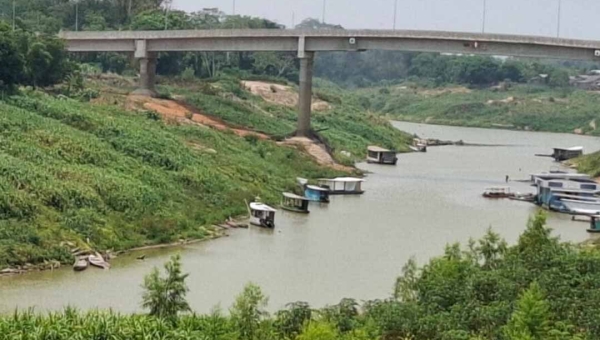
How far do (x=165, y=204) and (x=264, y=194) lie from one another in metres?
6.33

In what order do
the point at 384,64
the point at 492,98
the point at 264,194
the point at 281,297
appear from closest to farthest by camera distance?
1. the point at 281,297
2. the point at 264,194
3. the point at 492,98
4. the point at 384,64

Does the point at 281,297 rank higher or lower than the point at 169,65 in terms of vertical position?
lower

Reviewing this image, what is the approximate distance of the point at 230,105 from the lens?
55.5m

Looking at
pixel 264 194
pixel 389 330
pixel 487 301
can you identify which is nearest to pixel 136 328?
pixel 389 330

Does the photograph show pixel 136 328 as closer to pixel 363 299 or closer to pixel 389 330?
pixel 389 330

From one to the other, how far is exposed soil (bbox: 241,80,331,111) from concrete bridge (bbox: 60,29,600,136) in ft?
41.9

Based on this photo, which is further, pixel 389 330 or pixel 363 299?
pixel 363 299

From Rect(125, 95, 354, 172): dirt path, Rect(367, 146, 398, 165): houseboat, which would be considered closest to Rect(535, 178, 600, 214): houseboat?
Rect(125, 95, 354, 172): dirt path

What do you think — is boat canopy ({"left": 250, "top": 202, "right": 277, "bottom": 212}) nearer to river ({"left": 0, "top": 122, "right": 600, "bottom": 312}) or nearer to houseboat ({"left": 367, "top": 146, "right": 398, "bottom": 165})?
river ({"left": 0, "top": 122, "right": 600, "bottom": 312})

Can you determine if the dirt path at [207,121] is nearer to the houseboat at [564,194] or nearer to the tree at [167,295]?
the houseboat at [564,194]

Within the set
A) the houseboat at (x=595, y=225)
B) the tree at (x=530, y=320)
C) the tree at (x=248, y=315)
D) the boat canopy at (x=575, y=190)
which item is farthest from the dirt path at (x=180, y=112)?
the tree at (x=530, y=320)

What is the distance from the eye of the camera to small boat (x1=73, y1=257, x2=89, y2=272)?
24609 millimetres

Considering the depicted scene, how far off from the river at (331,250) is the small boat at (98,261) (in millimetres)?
277

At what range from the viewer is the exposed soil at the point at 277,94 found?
214 ft
